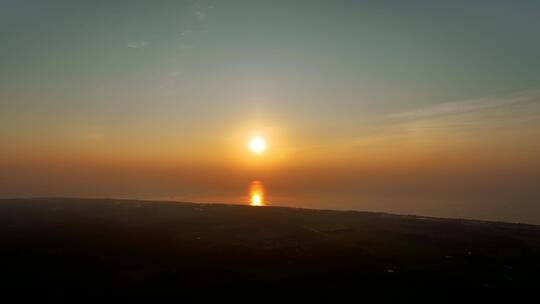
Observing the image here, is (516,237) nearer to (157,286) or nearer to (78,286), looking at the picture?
(157,286)

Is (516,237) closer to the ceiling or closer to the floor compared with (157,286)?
closer to the ceiling

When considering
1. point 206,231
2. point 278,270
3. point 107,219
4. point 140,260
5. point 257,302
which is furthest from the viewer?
point 107,219

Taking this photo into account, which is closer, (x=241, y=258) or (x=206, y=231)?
(x=241, y=258)

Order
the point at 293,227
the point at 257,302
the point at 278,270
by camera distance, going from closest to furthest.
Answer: the point at 257,302, the point at 278,270, the point at 293,227

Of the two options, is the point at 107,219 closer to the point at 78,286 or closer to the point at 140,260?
the point at 140,260

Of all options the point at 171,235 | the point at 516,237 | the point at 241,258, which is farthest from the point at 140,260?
the point at 516,237

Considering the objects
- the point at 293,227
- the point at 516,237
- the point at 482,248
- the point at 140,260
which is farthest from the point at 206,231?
the point at 516,237
